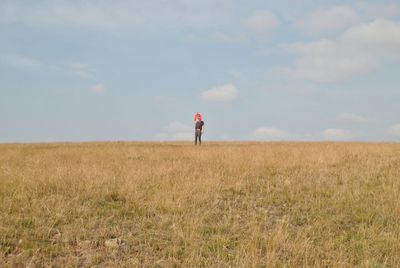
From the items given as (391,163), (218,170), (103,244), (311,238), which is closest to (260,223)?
(311,238)

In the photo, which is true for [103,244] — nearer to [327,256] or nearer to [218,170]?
[327,256]

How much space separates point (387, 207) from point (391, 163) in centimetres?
646

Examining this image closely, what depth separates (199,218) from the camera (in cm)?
785

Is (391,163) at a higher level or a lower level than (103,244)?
higher

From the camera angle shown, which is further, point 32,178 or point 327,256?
point 32,178

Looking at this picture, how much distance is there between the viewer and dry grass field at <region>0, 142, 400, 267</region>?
6.18 metres

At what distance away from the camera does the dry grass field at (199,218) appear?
618 centimetres

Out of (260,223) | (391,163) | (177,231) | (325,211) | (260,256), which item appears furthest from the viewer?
(391,163)

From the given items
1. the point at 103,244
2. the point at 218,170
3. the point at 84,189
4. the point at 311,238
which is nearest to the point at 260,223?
the point at 311,238

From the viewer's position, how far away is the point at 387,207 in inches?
355

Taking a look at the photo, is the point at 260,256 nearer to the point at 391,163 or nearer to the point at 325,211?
the point at 325,211

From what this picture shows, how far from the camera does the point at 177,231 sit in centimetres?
708

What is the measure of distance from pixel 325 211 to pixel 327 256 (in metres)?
2.45

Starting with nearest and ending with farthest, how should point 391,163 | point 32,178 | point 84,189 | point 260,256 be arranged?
point 260,256, point 84,189, point 32,178, point 391,163
